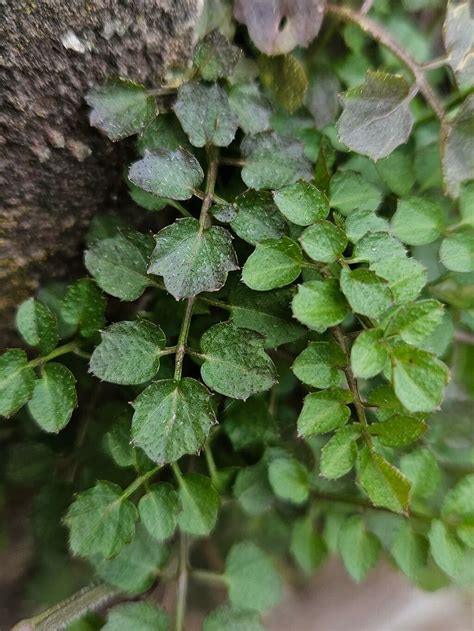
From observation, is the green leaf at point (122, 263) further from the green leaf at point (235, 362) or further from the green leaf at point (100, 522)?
the green leaf at point (100, 522)

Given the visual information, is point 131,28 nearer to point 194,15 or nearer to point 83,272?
point 194,15

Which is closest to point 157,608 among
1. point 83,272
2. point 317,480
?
point 317,480

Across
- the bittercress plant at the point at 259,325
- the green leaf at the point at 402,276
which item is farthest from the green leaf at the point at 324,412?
the green leaf at the point at 402,276

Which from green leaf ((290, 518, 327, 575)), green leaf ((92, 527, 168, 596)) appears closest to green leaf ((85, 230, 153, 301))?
green leaf ((92, 527, 168, 596))

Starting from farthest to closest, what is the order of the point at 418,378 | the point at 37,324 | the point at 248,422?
the point at 248,422 → the point at 37,324 → the point at 418,378

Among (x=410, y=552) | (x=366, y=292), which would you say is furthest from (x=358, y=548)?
(x=366, y=292)

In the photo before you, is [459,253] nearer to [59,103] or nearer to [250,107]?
[250,107]
